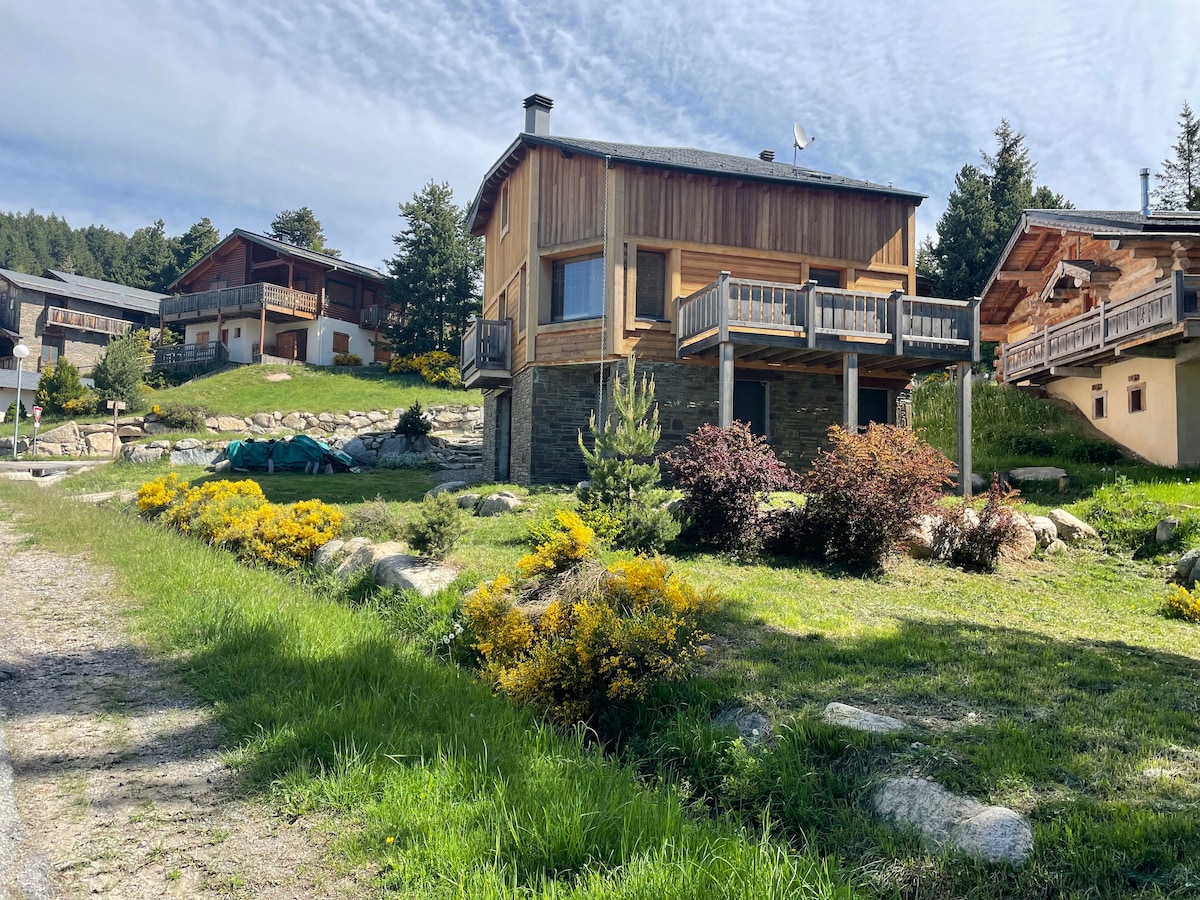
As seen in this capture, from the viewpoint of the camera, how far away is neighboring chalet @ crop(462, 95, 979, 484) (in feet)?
54.2

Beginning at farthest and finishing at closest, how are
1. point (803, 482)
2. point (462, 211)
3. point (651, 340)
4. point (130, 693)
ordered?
point (462, 211) → point (651, 340) → point (803, 482) → point (130, 693)

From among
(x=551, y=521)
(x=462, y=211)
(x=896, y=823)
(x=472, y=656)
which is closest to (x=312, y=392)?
(x=462, y=211)

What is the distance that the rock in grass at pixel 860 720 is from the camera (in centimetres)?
459

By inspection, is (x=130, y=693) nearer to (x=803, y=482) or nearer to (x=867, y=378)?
(x=803, y=482)

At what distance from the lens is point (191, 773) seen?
166 inches

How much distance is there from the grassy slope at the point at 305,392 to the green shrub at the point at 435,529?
23802 mm

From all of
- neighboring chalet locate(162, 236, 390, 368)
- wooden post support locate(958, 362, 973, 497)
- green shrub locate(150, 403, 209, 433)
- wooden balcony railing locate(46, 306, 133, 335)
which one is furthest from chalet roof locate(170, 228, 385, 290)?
wooden post support locate(958, 362, 973, 497)

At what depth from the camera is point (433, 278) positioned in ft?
131

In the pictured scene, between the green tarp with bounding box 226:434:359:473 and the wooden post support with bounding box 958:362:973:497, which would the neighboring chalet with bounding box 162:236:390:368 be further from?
the wooden post support with bounding box 958:362:973:497

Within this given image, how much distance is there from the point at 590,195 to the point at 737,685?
14.6 m

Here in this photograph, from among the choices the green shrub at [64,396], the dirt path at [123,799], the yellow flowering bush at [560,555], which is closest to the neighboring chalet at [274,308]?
the green shrub at [64,396]

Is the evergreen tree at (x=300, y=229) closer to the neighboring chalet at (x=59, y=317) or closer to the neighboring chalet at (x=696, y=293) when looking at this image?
the neighboring chalet at (x=59, y=317)

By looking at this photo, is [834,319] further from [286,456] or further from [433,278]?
[433,278]

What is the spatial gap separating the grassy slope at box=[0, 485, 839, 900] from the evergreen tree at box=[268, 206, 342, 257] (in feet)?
195
